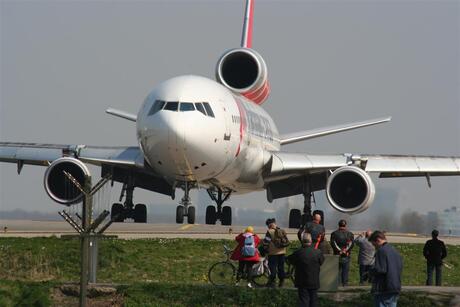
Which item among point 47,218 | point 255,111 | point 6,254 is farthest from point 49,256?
point 47,218

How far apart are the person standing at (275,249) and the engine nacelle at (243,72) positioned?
71.1ft

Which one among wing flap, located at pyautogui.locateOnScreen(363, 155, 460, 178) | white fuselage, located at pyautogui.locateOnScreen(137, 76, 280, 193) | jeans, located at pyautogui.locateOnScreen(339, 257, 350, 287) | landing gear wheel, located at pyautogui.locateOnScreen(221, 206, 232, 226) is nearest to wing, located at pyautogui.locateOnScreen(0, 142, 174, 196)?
landing gear wheel, located at pyautogui.locateOnScreen(221, 206, 232, 226)

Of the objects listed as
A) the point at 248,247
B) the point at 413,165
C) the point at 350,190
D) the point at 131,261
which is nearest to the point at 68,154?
the point at 131,261

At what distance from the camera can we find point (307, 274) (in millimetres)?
21297

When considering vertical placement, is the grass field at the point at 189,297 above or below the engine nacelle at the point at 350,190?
below

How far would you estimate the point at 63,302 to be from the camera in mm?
24172

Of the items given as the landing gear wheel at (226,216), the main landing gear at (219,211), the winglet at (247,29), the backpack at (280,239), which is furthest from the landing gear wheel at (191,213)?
the winglet at (247,29)

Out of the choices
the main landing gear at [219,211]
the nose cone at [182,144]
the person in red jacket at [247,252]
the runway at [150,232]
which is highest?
the nose cone at [182,144]

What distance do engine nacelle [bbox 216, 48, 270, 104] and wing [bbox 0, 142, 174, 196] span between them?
275 inches

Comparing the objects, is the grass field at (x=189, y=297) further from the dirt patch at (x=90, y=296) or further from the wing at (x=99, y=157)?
the wing at (x=99, y=157)

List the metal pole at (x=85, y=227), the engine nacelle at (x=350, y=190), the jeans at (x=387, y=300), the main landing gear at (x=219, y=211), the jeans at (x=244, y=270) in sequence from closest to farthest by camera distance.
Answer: the jeans at (x=387, y=300), the metal pole at (x=85, y=227), the jeans at (x=244, y=270), the engine nacelle at (x=350, y=190), the main landing gear at (x=219, y=211)

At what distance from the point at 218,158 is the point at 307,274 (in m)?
13.7

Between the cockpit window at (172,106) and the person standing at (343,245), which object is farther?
the cockpit window at (172,106)

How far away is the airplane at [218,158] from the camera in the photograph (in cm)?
3328
